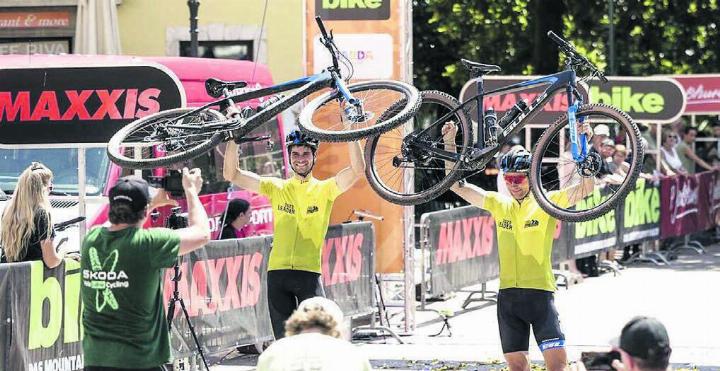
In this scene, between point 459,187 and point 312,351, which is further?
point 459,187

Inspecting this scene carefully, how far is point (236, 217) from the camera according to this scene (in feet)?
47.2

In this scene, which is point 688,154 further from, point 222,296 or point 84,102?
point 84,102

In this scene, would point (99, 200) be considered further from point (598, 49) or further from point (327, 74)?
point (598, 49)

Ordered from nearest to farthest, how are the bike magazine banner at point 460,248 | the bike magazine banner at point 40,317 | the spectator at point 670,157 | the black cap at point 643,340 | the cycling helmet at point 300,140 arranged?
1. the black cap at point 643,340
2. the bike magazine banner at point 40,317
3. the cycling helmet at point 300,140
4. the bike magazine banner at point 460,248
5. the spectator at point 670,157

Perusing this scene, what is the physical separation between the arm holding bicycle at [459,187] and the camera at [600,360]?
350 centimetres

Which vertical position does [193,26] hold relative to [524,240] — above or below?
above

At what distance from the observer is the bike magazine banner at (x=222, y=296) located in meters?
12.3

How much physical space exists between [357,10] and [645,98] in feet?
26.9

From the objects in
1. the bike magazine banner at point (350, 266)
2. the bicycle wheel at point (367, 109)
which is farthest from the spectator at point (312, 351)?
the bike magazine banner at point (350, 266)

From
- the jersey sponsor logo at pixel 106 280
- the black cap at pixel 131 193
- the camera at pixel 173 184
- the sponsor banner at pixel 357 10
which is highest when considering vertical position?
the sponsor banner at pixel 357 10

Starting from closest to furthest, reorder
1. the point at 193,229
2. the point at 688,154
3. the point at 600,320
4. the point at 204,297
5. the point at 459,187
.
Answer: the point at 193,229 < the point at 459,187 < the point at 204,297 < the point at 600,320 < the point at 688,154

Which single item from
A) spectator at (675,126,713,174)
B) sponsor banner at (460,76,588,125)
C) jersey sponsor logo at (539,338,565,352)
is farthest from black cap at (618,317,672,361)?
spectator at (675,126,713,174)

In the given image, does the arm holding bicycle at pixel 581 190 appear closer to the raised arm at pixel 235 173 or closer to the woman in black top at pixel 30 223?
the raised arm at pixel 235 173

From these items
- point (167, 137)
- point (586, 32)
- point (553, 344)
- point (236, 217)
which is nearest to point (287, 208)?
point (167, 137)
